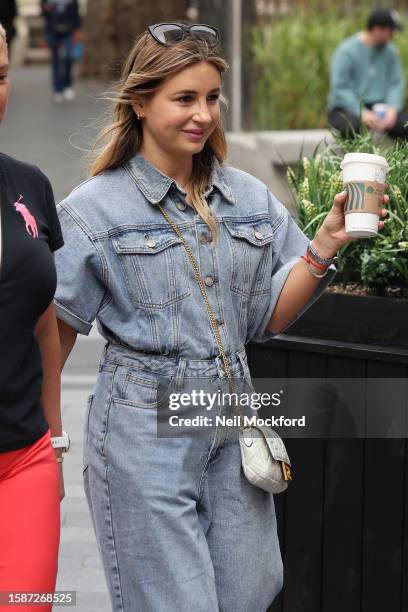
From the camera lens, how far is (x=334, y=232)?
3.11 m

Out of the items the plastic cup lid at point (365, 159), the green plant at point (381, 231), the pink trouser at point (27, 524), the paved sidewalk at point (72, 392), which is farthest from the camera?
the paved sidewalk at point (72, 392)

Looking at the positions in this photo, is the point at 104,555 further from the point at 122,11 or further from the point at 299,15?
the point at 122,11

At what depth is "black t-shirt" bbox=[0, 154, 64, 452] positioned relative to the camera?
2748 millimetres

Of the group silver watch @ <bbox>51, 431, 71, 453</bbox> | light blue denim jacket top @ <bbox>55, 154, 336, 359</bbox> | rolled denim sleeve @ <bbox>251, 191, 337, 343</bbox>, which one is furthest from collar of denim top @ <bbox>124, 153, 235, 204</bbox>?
silver watch @ <bbox>51, 431, 71, 453</bbox>

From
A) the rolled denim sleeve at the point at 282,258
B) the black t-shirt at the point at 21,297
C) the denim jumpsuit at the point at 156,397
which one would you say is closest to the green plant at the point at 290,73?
the rolled denim sleeve at the point at 282,258

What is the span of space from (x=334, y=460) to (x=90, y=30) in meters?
21.7

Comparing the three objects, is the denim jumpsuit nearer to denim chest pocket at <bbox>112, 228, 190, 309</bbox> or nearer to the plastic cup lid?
denim chest pocket at <bbox>112, 228, 190, 309</bbox>

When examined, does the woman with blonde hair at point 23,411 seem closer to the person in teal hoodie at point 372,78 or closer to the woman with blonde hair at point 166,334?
the woman with blonde hair at point 166,334

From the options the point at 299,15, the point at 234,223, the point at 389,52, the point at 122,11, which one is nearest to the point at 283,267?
the point at 234,223

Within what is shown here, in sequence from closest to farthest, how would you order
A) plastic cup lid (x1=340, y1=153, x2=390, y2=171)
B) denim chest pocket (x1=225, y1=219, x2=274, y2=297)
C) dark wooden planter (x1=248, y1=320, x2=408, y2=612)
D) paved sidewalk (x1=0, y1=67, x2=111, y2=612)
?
plastic cup lid (x1=340, y1=153, x2=390, y2=171) → denim chest pocket (x1=225, y1=219, x2=274, y2=297) → dark wooden planter (x1=248, y1=320, x2=408, y2=612) → paved sidewalk (x1=0, y1=67, x2=111, y2=612)

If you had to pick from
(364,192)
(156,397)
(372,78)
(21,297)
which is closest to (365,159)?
(364,192)

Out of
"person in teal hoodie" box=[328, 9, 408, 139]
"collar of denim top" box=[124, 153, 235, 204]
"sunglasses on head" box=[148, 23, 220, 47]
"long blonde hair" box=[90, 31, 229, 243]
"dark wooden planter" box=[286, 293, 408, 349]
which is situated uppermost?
"person in teal hoodie" box=[328, 9, 408, 139]

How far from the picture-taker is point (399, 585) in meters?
3.66

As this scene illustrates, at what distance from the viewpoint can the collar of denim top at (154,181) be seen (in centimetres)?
314
